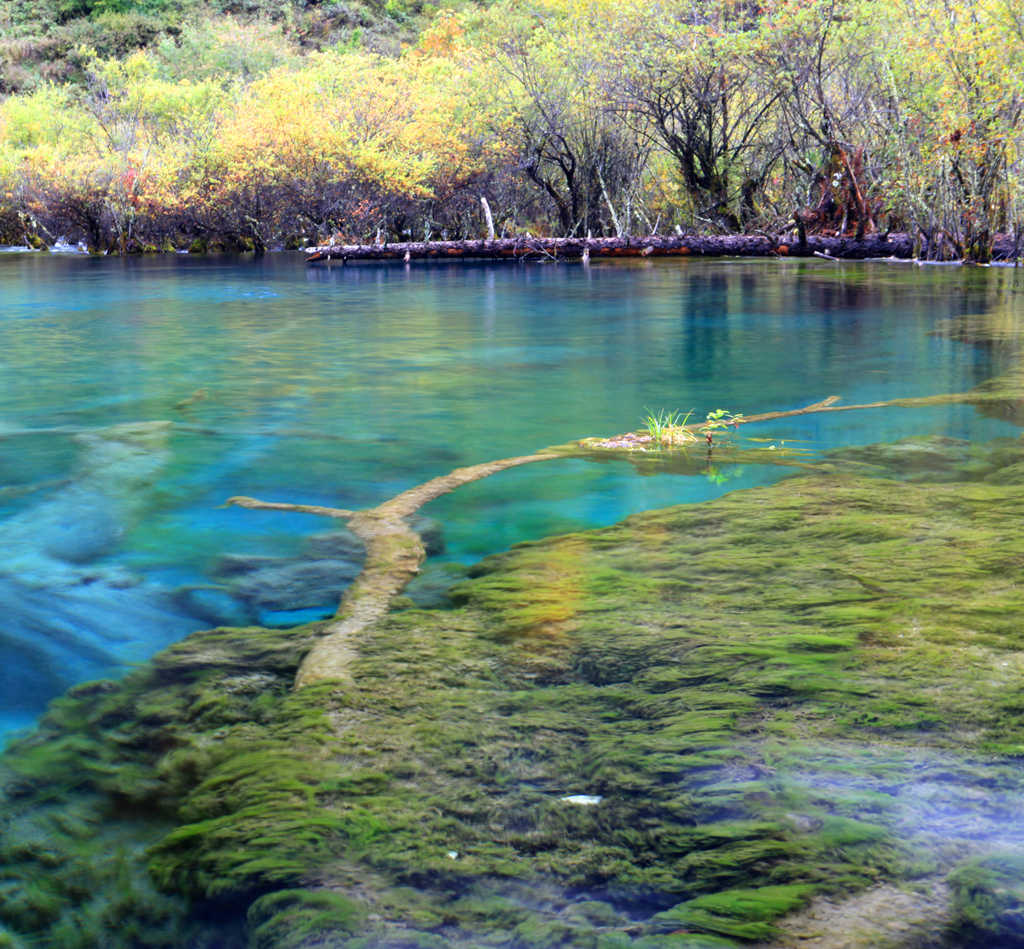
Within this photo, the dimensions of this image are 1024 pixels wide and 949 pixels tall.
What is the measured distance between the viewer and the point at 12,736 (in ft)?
11.1

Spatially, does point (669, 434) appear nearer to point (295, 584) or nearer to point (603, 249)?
point (295, 584)

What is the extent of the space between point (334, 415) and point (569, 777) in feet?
21.1

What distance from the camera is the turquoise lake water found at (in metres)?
4.77

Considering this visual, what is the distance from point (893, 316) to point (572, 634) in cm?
1293

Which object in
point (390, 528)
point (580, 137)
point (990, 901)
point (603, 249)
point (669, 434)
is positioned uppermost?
point (580, 137)

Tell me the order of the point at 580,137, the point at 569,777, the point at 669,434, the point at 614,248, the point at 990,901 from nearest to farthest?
the point at 990,901 → the point at 569,777 → the point at 669,434 → the point at 614,248 → the point at 580,137

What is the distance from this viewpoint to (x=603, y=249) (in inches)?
1319

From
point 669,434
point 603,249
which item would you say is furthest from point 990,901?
point 603,249

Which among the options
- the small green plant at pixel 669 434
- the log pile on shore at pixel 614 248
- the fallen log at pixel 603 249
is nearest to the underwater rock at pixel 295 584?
the small green plant at pixel 669 434

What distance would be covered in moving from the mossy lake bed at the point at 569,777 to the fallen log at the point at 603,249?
2716 cm

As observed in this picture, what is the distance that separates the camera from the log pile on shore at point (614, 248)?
3003cm

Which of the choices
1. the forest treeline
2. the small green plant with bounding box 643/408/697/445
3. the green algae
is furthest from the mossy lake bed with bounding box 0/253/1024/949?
the forest treeline

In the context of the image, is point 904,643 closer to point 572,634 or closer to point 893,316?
point 572,634

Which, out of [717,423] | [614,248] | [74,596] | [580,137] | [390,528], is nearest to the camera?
[74,596]
